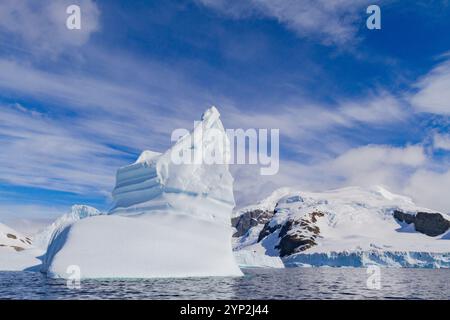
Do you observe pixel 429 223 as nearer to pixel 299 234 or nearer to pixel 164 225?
pixel 299 234

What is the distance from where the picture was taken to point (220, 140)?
45719 mm

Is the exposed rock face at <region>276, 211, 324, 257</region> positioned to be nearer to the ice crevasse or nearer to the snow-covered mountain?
the snow-covered mountain

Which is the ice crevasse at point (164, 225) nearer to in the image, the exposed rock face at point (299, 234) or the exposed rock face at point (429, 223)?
the exposed rock face at point (299, 234)

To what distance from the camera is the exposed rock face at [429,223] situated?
172 meters

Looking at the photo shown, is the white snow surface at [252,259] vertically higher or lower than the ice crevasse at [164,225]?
lower

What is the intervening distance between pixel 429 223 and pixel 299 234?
161ft

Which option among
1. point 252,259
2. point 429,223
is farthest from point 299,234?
point 252,259

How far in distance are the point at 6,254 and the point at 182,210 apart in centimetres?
2643

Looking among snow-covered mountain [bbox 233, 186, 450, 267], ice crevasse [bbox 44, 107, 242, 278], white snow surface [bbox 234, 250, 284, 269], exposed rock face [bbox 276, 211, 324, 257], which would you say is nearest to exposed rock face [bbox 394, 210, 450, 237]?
snow-covered mountain [bbox 233, 186, 450, 267]

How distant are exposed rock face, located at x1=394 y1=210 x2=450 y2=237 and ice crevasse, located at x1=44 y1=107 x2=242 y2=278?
493 ft

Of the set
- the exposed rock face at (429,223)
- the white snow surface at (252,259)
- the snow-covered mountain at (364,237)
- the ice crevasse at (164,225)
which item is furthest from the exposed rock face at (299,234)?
the ice crevasse at (164,225)

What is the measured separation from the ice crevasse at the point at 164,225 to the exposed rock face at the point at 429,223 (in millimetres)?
150212

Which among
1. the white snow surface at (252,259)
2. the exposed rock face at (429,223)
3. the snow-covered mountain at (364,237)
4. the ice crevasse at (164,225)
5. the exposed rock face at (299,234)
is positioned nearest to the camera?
the ice crevasse at (164,225)
